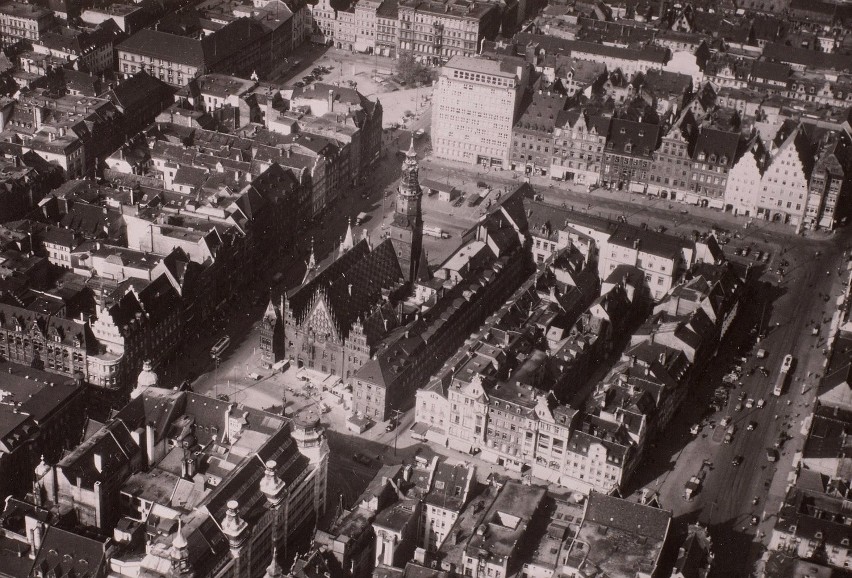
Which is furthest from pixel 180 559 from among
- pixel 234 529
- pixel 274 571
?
pixel 274 571

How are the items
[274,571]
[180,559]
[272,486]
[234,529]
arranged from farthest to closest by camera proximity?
[272,486]
[234,529]
[274,571]
[180,559]

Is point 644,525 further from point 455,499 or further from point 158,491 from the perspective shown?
point 158,491

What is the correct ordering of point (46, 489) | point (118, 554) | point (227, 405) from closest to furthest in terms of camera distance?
point (118, 554) → point (46, 489) → point (227, 405)

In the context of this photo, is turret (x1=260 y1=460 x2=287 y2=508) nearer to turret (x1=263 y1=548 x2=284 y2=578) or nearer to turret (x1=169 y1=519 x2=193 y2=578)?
turret (x1=263 y1=548 x2=284 y2=578)

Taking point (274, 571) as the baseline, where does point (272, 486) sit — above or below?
above

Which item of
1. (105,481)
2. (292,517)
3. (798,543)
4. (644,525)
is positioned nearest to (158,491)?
(105,481)

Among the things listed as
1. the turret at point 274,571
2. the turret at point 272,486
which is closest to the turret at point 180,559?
the turret at point 274,571

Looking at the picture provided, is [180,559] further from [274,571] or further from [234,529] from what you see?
[274,571]

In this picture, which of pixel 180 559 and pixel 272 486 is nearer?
pixel 180 559

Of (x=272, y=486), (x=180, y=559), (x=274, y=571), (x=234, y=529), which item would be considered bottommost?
(x=274, y=571)

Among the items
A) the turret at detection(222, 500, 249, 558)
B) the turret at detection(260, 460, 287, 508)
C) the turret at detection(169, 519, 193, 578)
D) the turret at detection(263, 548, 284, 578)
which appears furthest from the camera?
the turret at detection(260, 460, 287, 508)

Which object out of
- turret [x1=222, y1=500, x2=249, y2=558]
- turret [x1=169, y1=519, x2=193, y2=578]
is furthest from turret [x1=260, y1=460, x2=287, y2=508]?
turret [x1=169, y1=519, x2=193, y2=578]
